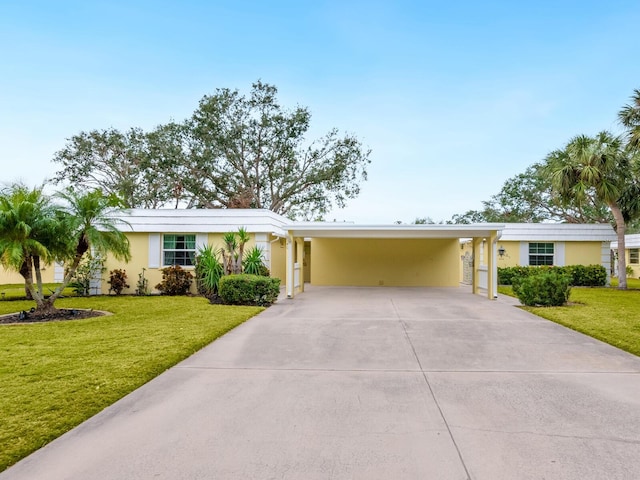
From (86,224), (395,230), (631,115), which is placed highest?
(631,115)

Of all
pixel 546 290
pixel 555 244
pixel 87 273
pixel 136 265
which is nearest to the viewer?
pixel 546 290

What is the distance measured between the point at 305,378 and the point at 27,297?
40.0 ft

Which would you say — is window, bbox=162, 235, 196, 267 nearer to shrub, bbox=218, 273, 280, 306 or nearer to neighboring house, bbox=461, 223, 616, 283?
shrub, bbox=218, 273, 280, 306

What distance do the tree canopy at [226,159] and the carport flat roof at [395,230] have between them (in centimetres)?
1300

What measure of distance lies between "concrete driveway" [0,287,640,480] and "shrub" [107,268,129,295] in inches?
366

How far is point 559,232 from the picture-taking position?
1873 centimetres

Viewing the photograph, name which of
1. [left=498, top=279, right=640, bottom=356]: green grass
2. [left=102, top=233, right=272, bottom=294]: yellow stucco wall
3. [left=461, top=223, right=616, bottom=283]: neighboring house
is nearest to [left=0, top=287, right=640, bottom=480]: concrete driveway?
[left=498, top=279, right=640, bottom=356]: green grass

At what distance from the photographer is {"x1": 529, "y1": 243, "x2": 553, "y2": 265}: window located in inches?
746

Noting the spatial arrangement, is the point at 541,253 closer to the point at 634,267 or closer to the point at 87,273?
the point at 634,267

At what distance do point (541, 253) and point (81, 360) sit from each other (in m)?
19.3

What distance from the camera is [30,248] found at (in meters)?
8.41

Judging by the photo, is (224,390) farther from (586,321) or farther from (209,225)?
(209,225)

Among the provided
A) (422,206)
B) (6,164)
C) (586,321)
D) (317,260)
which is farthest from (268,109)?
(586,321)

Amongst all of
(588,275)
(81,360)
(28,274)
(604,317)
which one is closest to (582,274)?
(588,275)
